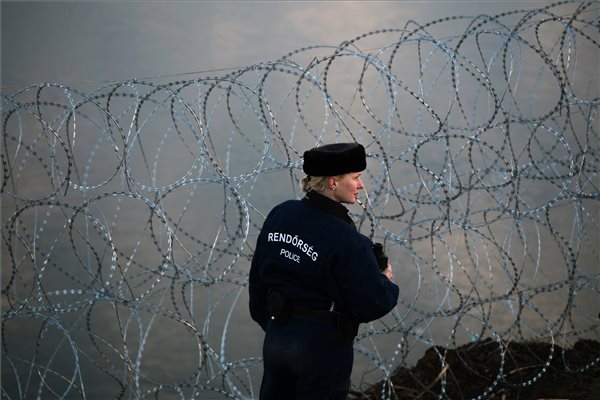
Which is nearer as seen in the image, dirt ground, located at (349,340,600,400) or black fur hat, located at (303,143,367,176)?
black fur hat, located at (303,143,367,176)

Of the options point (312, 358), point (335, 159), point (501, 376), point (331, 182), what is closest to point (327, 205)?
point (331, 182)

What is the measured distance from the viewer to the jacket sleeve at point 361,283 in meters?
5.22

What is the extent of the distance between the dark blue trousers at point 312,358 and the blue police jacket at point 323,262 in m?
0.14

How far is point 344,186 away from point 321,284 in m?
0.58

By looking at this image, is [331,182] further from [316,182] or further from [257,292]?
[257,292]

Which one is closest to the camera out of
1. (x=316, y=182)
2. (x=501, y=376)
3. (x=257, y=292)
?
(x=316, y=182)

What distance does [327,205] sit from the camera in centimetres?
540

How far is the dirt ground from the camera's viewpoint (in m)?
8.62

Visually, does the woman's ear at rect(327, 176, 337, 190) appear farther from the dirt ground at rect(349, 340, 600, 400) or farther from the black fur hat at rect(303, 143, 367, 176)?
the dirt ground at rect(349, 340, 600, 400)

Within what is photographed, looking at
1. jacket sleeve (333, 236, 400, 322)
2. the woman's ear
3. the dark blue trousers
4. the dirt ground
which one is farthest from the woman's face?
the dirt ground

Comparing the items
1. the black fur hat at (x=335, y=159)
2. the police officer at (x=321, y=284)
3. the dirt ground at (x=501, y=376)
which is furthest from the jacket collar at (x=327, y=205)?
the dirt ground at (x=501, y=376)

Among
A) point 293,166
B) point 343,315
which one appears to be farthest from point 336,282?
point 293,166

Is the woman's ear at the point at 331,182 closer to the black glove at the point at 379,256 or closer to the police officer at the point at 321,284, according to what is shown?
the police officer at the point at 321,284

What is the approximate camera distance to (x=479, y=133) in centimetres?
711
